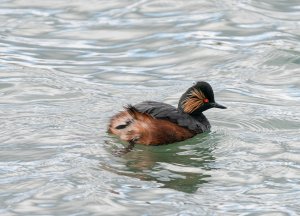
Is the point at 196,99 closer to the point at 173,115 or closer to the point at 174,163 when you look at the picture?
the point at 173,115

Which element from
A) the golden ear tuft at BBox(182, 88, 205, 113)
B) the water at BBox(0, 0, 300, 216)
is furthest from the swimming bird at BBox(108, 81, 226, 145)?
the water at BBox(0, 0, 300, 216)

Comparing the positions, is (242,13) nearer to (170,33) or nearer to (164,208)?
(170,33)

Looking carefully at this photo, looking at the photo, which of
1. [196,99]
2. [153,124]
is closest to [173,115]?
[153,124]

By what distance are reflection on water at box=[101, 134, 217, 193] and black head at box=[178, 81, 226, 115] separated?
0.33 meters

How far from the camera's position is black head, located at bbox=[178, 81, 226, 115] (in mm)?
10453

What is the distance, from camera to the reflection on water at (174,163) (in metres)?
9.02

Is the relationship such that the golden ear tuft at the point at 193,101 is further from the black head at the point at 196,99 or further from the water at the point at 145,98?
Result: the water at the point at 145,98

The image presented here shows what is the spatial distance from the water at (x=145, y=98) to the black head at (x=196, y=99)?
32 centimetres

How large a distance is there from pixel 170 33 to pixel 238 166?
5.65 metres

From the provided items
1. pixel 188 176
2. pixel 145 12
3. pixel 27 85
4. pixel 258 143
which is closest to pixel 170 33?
pixel 145 12

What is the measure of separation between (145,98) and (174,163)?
2.51 metres

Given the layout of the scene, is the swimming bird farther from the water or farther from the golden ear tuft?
the water

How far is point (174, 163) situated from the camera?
31.2 feet

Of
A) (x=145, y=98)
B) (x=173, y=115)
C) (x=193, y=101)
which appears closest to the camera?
(x=173, y=115)
